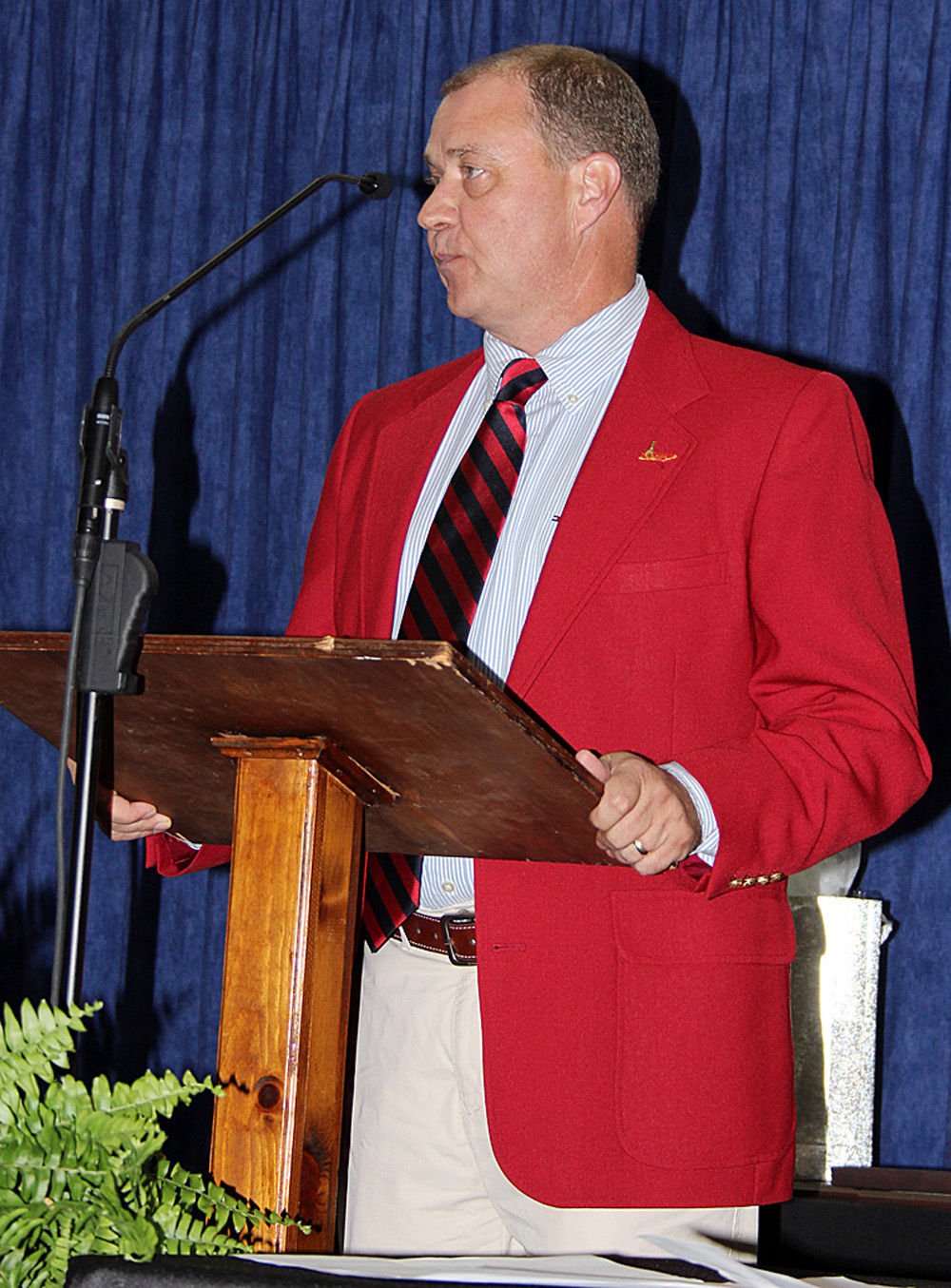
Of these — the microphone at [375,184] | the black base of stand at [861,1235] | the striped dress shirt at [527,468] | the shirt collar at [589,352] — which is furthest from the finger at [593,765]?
the black base of stand at [861,1235]

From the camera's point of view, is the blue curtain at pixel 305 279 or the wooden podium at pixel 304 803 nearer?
the wooden podium at pixel 304 803

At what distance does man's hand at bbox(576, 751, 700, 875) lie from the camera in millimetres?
1321

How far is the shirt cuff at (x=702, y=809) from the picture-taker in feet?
4.72

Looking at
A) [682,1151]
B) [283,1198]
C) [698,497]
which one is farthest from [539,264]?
[283,1198]

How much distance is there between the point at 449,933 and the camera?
1702 mm

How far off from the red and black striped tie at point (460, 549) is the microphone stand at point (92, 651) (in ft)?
1.36

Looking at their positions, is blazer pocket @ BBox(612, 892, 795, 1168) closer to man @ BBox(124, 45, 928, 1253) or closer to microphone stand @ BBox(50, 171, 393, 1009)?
man @ BBox(124, 45, 928, 1253)

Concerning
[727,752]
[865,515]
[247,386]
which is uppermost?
→ [247,386]

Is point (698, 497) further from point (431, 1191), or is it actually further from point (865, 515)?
point (431, 1191)

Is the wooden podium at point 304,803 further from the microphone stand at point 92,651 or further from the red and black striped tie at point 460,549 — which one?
the red and black striped tie at point 460,549

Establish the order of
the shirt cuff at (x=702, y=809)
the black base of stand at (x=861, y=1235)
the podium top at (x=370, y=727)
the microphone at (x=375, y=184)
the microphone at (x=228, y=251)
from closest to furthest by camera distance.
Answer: the podium top at (x=370, y=727)
the shirt cuff at (x=702, y=809)
the microphone at (x=228, y=251)
the microphone at (x=375, y=184)
the black base of stand at (x=861, y=1235)

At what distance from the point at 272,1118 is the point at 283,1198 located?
0.06 metres

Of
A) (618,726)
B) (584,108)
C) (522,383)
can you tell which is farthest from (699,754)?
(584,108)

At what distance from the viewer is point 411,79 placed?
383 centimetres
